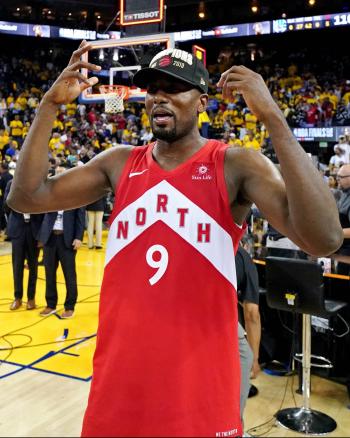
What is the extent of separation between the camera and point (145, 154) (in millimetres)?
1665

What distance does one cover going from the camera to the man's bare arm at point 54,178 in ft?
5.20

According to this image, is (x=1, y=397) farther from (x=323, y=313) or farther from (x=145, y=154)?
(x=145, y=154)

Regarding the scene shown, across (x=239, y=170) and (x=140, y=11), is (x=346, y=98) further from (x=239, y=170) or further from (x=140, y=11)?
(x=239, y=170)

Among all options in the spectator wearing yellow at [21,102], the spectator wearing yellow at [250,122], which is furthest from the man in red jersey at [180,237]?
the spectator wearing yellow at [21,102]

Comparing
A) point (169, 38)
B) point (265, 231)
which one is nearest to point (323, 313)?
point (265, 231)

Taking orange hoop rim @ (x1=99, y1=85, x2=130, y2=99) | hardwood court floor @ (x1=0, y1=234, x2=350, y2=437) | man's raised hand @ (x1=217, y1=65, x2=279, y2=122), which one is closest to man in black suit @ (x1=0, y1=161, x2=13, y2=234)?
orange hoop rim @ (x1=99, y1=85, x2=130, y2=99)

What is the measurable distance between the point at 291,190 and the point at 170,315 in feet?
1.51

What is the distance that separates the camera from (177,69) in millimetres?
1507

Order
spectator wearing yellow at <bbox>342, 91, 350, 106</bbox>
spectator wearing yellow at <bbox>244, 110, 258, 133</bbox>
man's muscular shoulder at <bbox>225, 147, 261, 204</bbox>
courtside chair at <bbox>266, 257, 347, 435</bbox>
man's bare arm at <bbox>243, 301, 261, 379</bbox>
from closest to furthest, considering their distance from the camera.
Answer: man's muscular shoulder at <bbox>225, 147, 261, 204</bbox>
courtside chair at <bbox>266, 257, 347, 435</bbox>
man's bare arm at <bbox>243, 301, 261, 379</bbox>
spectator wearing yellow at <bbox>244, 110, 258, 133</bbox>
spectator wearing yellow at <bbox>342, 91, 350, 106</bbox>

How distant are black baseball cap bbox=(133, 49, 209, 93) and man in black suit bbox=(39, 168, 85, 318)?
193 inches

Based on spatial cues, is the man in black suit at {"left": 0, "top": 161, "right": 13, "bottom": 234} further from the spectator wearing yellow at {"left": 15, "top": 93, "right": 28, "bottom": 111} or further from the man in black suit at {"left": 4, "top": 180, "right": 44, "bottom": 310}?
the spectator wearing yellow at {"left": 15, "top": 93, "right": 28, "bottom": 111}

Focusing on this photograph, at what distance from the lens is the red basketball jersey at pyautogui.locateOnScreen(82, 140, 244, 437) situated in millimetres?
1323

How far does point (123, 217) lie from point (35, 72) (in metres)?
23.2

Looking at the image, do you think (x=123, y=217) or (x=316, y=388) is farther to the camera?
(x=316, y=388)
